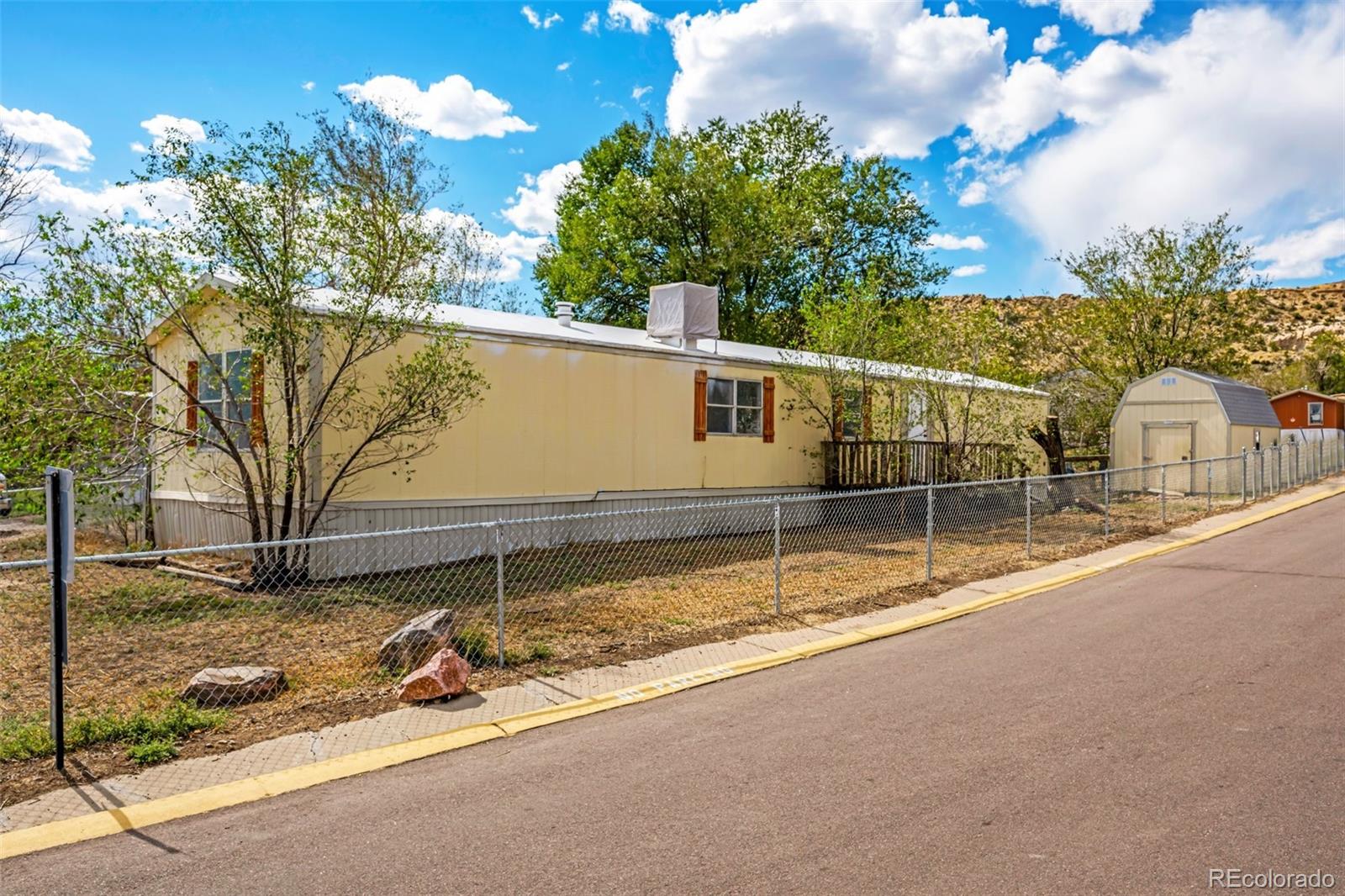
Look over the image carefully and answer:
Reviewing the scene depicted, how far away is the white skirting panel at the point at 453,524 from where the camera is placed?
1013cm

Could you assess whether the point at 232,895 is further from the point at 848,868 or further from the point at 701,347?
the point at 701,347

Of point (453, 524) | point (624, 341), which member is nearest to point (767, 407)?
point (624, 341)

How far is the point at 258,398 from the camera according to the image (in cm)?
971

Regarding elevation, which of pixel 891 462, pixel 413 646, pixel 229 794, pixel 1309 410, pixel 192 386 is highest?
pixel 1309 410

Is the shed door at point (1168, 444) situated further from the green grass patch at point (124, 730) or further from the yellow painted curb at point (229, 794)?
the green grass patch at point (124, 730)

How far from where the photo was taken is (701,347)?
578 inches

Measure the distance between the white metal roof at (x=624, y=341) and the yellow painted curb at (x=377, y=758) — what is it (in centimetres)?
588

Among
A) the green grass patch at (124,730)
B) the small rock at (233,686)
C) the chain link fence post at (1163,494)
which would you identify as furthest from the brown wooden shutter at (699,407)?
the green grass patch at (124,730)

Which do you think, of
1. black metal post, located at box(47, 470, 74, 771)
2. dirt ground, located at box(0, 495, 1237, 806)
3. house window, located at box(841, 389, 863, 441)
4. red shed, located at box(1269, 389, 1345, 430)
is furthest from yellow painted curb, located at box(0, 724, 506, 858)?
red shed, located at box(1269, 389, 1345, 430)

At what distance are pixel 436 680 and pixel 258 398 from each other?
5.76 m

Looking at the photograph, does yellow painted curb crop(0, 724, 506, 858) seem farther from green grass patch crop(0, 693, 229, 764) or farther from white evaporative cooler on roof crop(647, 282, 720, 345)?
white evaporative cooler on roof crop(647, 282, 720, 345)

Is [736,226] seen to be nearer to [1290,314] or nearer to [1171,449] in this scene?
[1171,449]

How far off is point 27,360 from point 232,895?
24.2ft

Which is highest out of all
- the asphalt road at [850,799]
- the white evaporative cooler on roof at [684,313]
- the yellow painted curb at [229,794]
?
the white evaporative cooler on roof at [684,313]
